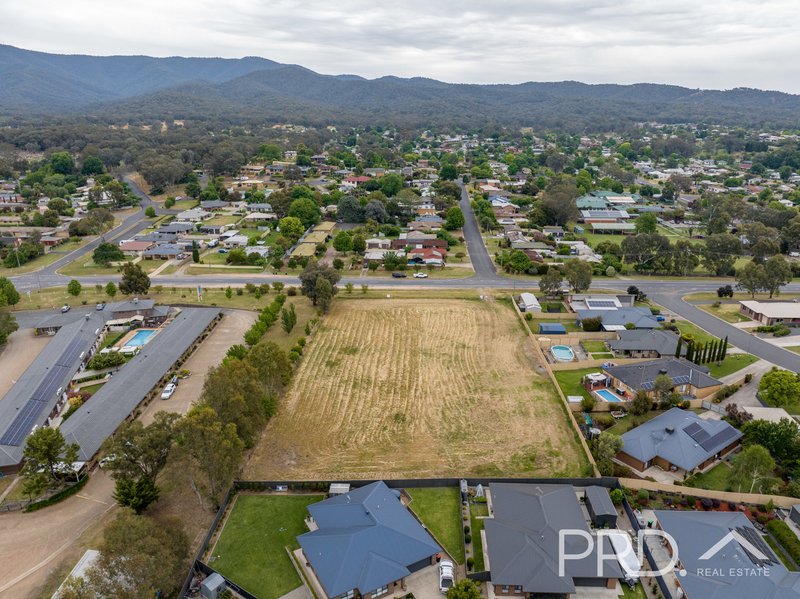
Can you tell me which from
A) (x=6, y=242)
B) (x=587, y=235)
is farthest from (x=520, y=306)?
(x=6, y=242)

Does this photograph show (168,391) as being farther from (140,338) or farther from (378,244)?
(378,244)

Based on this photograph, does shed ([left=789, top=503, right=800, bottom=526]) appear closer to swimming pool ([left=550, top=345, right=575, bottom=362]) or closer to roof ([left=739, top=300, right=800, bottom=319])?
swimming pool ([left=550, top=345, right=575, bottom=362])

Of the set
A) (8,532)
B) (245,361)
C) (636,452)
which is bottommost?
(8,532)

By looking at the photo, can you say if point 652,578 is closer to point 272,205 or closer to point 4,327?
point 4,327

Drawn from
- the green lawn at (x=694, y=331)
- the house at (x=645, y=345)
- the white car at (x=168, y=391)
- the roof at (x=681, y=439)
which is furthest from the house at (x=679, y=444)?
the white car at (x=168, y=391)

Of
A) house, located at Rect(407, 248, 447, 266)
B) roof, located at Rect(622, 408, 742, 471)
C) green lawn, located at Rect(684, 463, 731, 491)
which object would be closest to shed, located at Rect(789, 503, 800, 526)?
green lawn, located at Rect(684, 463, 731, 491)

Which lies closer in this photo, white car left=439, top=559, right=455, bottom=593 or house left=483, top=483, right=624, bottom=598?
house left=483, top=483, right=624, bottom=598

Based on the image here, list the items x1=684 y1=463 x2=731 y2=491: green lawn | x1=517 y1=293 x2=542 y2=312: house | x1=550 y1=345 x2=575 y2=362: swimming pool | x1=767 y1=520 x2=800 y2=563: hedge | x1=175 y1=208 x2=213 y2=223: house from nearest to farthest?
1. x1=767 y1=520 x2=800 y2=563: hedge
2. x1=684 y1=463 x2=731 y2=491: green lawn
3. x1=550 y1=345 x2=575 y2=362: swimming pool
4. x1=517 y1=293 x2=542 y2=312: house
5. x1=175 y1=208 x2=213 y2=223: house
